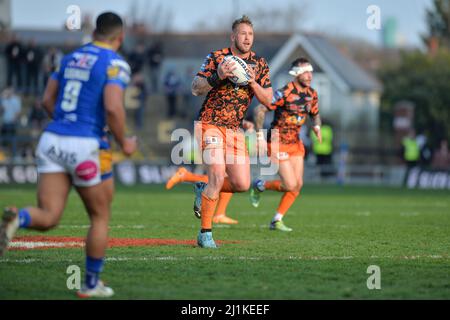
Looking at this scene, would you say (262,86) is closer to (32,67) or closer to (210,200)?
(210,200)

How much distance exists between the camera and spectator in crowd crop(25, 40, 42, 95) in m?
33.0

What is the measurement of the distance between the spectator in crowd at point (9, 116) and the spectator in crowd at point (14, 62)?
1.90 metres

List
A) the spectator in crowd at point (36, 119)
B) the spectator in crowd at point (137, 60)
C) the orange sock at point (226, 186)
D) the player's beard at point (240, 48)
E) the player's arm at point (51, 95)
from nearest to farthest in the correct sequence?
the player's arm at point (51, 95) → the player's beard at point (240, 48) → the orange sock at point (226, 186) → the spectator in crowd at point (36, 119) → the spectator in crowd at point (137, 60)

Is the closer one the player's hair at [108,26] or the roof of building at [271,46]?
the player's hair at [108,26]

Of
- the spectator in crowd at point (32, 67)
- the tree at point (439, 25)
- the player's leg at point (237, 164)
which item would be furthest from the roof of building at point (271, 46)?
the player's leg at point (237, 164)

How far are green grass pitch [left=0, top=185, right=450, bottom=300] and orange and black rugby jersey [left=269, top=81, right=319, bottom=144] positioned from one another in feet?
4.35

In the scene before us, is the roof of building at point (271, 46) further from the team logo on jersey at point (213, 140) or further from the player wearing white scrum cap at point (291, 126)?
the team logo on jersey at point (213, 140)

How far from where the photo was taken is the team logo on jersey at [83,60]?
25.5ft

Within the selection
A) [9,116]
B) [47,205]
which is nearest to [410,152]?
[9,116]

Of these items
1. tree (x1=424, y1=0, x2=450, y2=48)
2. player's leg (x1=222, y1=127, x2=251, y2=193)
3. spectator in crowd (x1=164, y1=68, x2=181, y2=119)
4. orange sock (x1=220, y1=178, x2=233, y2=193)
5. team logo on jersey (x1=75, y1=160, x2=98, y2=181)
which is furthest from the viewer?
tree (x1=424, y1=0, x2=450, y2=48)

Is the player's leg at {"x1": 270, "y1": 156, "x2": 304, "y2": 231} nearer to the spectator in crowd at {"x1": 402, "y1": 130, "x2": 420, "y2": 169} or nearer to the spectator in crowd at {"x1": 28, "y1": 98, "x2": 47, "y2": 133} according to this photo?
the spectator in crowd at {"x1": 28, "y1": 98, "x2": 47, "y2": 133}

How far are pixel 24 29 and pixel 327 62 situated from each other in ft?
47.6

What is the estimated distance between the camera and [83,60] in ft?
25.6

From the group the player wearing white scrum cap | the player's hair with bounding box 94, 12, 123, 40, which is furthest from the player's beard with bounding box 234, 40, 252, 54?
the player's hair with bounding box 94, 12, 123, 40
